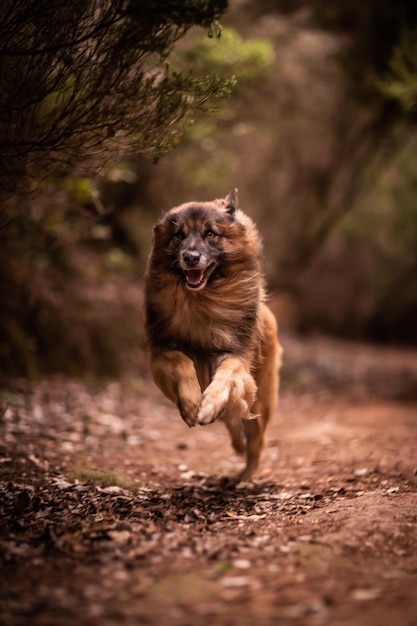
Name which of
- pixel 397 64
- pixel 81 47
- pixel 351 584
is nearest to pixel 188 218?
pixel 81 47

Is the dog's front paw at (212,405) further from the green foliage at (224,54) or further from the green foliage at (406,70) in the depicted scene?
the green foliage at (406,70)

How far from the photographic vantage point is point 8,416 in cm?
705

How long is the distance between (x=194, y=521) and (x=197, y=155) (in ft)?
25.9

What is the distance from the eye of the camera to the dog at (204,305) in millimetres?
4660

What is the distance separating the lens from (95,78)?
439cm

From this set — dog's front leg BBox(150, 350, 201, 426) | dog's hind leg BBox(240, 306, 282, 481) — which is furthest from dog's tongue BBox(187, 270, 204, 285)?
dog's hind leg BBox(240, 306, 282, 481)

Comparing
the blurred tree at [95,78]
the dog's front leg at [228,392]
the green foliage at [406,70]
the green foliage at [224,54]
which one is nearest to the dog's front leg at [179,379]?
the dog's front leg at [228,392]

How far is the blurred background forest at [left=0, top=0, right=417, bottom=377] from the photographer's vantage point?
437 cm

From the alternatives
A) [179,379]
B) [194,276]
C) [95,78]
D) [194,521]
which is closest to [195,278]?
[194,276]

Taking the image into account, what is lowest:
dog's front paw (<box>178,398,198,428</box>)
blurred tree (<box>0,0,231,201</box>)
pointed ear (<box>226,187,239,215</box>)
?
dog's front paw (<box>178,398,198,428</box>)

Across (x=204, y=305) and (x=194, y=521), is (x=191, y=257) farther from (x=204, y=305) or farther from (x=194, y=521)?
(x=194, y=521)

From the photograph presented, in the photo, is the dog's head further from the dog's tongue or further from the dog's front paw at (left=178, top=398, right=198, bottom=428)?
the dog's front paw at (left=178, top=398, right=198, bottom=428)

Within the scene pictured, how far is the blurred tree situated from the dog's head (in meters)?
0.57

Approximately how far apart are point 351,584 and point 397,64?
7.15 m
